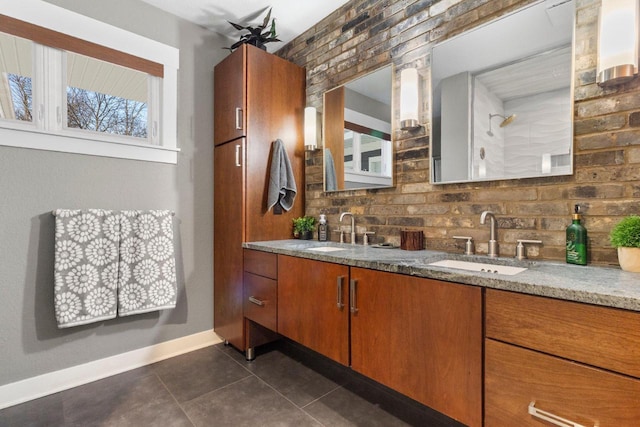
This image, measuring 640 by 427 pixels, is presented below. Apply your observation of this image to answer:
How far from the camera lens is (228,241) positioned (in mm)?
2373

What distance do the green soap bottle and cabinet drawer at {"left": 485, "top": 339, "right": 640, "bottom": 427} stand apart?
565 mm

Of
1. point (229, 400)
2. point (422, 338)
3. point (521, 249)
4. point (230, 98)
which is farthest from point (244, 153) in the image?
point (521, 249)

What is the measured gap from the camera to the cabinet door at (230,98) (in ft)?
7.39

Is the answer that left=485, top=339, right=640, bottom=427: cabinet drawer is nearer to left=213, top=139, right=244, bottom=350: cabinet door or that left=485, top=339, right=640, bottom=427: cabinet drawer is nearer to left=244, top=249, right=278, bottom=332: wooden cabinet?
left=244, top=249, right=278, bottom=332: wooden cabinet

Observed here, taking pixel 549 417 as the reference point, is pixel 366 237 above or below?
above

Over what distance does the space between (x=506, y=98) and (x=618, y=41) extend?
1.36 feet

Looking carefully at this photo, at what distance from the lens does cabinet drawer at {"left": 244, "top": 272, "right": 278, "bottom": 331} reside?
1.95 metres

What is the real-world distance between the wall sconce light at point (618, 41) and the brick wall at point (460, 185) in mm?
88

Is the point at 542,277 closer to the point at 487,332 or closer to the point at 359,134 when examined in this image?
the point at 487,332

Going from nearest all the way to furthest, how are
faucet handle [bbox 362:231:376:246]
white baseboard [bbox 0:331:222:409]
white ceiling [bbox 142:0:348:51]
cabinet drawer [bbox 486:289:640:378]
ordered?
cabinet drawer [bbox 486:289:640:378] < white baseboard [bbox 0:331:222:409] < faucet handle [bbox 362:231:376:246] < white ceiling [bbox 142:0:348:51]

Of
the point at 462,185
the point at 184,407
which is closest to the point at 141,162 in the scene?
the point at 184,407

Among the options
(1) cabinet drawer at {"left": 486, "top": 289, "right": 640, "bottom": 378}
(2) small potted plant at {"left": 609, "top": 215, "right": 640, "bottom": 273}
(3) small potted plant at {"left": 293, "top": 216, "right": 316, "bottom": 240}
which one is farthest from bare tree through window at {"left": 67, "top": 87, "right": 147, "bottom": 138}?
(2) small potted plant at {"left": 609, "top": 215, "right": 640, "bottom": 273}

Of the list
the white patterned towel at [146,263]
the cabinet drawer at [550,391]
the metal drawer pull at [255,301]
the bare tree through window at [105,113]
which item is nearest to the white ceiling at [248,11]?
the bare tree through window at [105,113]

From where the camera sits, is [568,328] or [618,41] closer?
[568,328]
